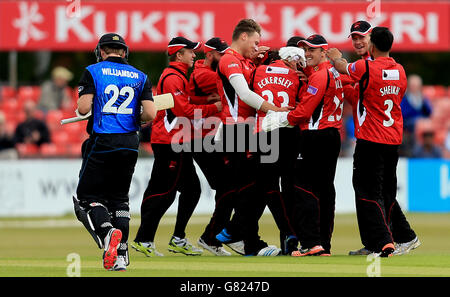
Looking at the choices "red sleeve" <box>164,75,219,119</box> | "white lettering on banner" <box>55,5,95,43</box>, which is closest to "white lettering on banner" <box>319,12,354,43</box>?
"white lettering on banner" <box>55,5,95,43</box>

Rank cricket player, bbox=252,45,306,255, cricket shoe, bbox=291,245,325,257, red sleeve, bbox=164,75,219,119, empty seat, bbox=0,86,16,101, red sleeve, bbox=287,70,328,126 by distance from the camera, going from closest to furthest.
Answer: red sleeve, bbox=287,70,328,126 < cricket shoe, bbox=291,245,325,257 < cricket player, bbox=252,45,306,255 < red sleeve, bbox=164,75,219,119 < empty seat, bbox=0,86,16,101

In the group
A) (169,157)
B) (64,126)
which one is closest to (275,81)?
(169,157)

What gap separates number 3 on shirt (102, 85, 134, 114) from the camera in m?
9.99

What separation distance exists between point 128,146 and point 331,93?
2572 mm

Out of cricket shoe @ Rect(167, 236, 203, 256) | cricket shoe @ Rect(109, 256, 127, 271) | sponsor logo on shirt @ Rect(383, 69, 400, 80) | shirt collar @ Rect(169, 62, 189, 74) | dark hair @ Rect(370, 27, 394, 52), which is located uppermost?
dark hair @ Rect(370, 27, 394, 52)

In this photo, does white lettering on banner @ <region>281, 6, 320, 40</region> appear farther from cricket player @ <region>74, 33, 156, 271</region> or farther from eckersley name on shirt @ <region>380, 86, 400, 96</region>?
cricket player @ <region>74, 33, 156, 271</region>

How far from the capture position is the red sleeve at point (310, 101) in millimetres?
11164

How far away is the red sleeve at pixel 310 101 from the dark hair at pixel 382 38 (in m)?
0.69

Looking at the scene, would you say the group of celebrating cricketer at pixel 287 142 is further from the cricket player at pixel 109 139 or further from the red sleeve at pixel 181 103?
the cricket player at pixel 109 139

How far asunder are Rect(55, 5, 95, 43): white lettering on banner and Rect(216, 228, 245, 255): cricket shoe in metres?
12.7

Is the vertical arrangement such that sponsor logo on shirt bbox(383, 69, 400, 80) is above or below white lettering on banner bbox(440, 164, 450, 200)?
above

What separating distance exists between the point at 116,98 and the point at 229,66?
1848mm

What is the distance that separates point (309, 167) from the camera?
11.5m
